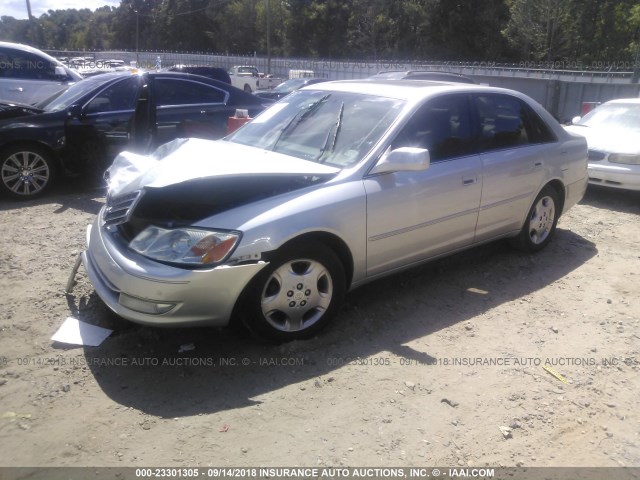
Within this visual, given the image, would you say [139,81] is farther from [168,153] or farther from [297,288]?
[297,288]

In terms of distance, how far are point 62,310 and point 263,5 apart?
7620cm

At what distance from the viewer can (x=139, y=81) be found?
7488 millimetres

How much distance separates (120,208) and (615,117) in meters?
8.01

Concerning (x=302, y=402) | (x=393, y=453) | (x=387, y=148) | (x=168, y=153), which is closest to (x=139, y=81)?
(x=168, y=153)

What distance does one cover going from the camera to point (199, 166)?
355 cm

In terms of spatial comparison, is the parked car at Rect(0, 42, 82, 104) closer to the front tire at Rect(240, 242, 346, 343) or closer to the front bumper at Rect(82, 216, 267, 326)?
the front bumper at Rect(82, 216, 267, 326)

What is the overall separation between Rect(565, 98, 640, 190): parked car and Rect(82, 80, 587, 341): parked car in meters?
3.05

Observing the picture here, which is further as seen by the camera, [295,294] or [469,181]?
[469,181]

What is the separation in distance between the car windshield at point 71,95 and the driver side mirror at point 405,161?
5.21 m

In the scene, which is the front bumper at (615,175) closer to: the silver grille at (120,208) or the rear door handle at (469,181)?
the rear door handle at (469,181)

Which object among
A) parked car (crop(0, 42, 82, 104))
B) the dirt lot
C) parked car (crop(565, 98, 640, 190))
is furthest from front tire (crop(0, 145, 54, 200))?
parked car (crop(565, 98, 640, 190))

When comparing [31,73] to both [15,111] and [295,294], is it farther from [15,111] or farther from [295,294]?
[295,294]

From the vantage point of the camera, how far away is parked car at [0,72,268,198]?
680 cm

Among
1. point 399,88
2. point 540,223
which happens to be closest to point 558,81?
point 540,223
